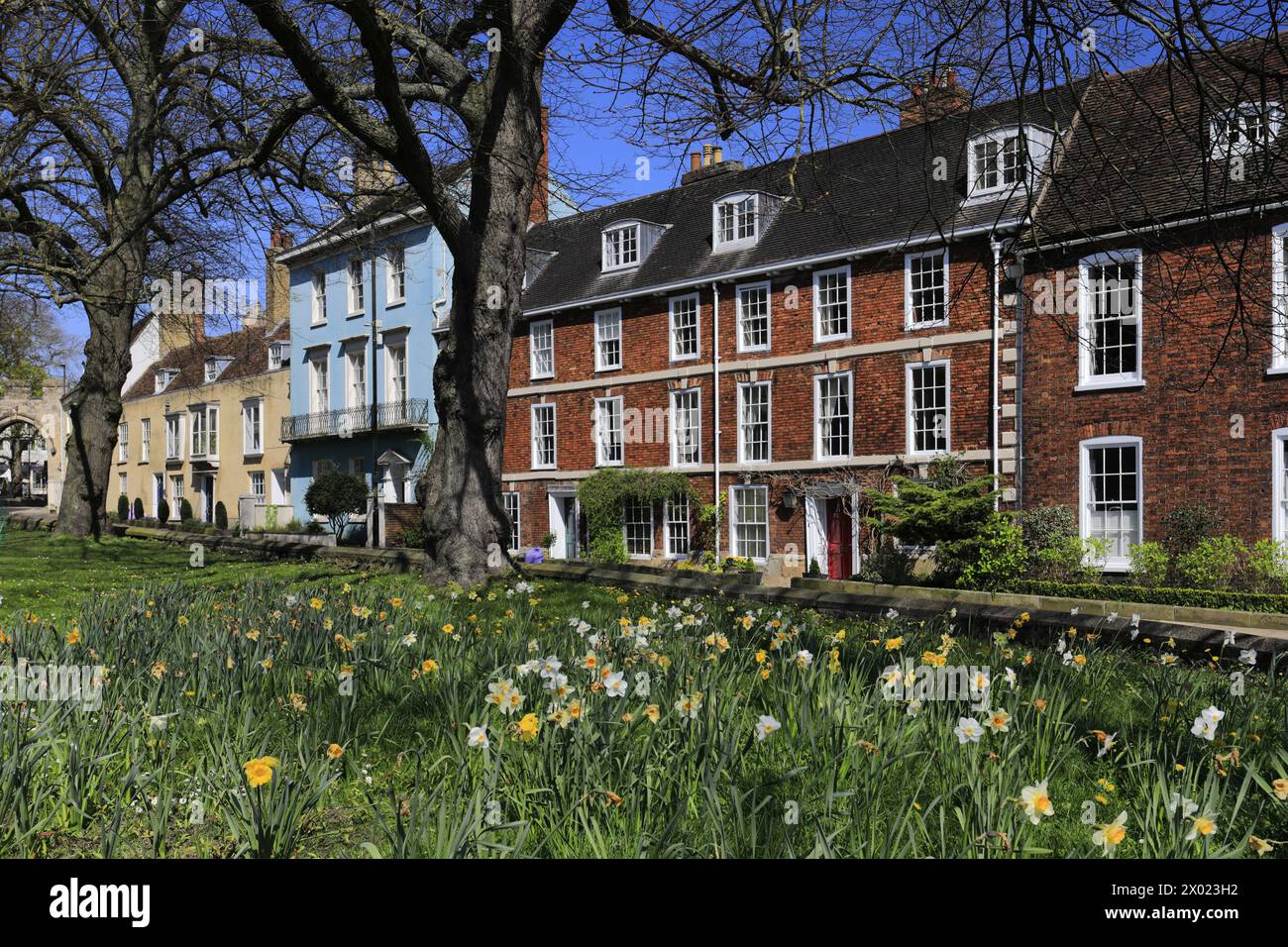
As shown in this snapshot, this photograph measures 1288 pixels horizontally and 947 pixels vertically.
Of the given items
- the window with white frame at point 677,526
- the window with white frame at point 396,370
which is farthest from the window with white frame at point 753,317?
the window with white frame at point 396,370

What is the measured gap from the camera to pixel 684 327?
90.6 ft

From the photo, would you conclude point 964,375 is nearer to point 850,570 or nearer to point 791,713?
point 850,570

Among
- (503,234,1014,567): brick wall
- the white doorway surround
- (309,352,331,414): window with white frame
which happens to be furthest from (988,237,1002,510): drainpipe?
(309,352,331,414): window with white frame

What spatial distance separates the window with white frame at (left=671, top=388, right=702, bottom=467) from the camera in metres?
27.4

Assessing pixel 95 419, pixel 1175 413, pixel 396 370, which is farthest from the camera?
pixel 396 370

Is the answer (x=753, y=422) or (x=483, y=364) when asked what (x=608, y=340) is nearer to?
(x=753, y=422)

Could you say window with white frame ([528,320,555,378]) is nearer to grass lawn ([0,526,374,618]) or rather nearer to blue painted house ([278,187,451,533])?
blue painted house ([278,187,451,533])

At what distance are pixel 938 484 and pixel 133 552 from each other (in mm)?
15607

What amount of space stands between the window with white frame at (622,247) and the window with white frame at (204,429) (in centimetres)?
2642

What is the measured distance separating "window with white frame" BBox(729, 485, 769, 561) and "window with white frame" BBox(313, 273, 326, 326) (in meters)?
22.8

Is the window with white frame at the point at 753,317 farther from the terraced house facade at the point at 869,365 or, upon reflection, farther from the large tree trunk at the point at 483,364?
the large tree trunk at the point at 483,364

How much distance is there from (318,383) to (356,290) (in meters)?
4.51

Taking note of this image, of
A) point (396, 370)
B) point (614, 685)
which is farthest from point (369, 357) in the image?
point (614, 685)

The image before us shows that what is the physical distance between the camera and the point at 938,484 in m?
21.2
